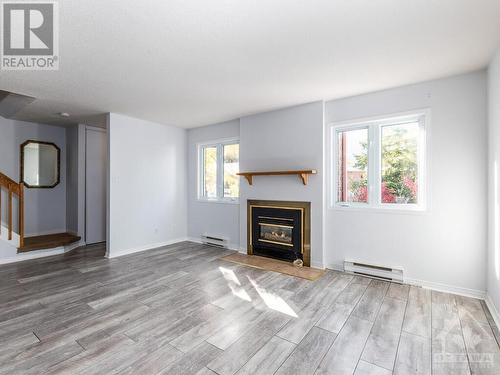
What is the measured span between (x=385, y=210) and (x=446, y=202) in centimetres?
68

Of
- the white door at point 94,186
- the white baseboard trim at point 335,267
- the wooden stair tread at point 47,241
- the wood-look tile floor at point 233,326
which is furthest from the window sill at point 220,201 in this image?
the wooden stair tread at point 47,241

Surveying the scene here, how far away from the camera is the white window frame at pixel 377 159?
324cm

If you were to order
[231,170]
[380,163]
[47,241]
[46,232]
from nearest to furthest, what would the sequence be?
[380,163], [47,241], [231,170], [46,232]

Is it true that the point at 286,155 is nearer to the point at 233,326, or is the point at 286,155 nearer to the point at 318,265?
the point at 318,265

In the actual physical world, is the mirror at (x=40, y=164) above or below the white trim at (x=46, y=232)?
above

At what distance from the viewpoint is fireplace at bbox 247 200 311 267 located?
13.4 feet

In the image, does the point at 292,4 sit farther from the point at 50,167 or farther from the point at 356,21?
the point at 50,167

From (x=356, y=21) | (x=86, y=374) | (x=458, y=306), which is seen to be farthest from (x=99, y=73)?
(x=458, y=306)

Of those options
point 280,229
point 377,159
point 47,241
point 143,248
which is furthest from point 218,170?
point 47,241

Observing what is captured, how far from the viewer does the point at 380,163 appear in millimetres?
3602

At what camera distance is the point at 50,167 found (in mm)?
5645

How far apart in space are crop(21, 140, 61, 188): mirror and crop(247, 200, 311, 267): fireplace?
15.1 ft

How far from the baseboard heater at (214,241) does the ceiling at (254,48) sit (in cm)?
280

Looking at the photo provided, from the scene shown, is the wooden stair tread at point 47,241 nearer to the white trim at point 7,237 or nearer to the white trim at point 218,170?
the white trim at point 7,237
